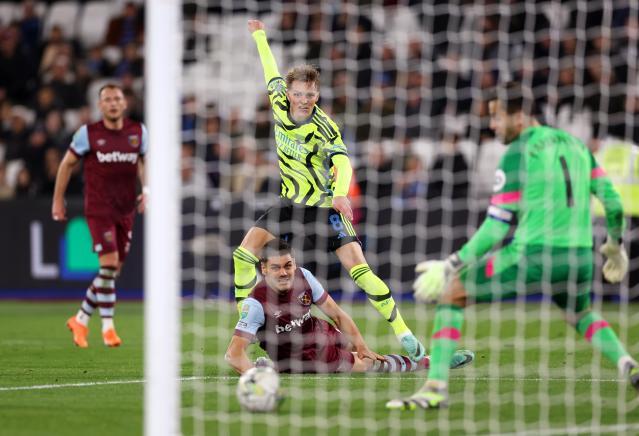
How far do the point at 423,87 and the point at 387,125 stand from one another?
705 mm

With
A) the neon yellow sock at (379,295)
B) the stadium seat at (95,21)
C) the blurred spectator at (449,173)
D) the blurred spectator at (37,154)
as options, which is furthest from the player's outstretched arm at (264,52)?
the stadium seat at (95,21)

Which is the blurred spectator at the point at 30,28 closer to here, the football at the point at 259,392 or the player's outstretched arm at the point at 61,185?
the player's outstretched arm at the point at 61,185

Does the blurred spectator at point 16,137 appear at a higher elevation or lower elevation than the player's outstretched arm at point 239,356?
higher

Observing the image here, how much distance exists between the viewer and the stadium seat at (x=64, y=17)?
18.7 m

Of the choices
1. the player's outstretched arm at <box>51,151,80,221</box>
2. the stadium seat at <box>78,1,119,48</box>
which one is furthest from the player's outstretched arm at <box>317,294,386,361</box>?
the stadium seat at <box>78,1,119,48</box>

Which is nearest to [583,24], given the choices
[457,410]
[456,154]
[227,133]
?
[456,154]

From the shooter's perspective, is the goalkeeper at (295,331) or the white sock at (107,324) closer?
the goalkeeper at (295,331)

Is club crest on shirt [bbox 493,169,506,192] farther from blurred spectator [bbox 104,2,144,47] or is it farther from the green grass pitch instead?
blurred spectator [bbox 104,2,144,47]

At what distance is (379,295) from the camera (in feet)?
28.5

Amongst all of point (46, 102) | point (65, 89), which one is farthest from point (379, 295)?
point (65, 89)

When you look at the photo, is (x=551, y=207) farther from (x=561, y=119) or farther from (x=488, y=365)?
(x=561, y=119)

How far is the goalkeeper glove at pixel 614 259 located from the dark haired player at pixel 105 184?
16.4 ft

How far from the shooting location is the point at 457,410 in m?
6.90

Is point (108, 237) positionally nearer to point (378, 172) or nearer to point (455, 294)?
point (378, 172)
